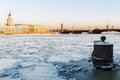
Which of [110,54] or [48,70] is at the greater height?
[110,54]

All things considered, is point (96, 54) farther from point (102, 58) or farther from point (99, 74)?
point (99, 74)

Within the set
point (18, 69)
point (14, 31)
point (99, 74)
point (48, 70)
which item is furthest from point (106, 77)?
point (14, 31)

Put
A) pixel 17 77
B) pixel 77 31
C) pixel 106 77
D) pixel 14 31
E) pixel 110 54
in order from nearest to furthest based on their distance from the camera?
pixel 106 77 → pixel 17 77 → pixel 110 54 → pixel 77 31 → pixel 14 31

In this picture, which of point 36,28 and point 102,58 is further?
point 36,28

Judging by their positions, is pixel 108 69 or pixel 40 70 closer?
pixel 108 69

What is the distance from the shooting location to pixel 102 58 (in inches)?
331

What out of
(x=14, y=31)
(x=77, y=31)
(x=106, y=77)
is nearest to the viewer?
(x=106, y=77)

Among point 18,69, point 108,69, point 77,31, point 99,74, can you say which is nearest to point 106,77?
point 99,74

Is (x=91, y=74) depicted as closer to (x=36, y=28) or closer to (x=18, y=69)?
(x=18, y=69)

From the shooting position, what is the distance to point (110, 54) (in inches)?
332

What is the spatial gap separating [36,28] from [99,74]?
147418 millimetres

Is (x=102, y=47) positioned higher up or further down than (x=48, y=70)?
higher up

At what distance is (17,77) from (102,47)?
2833 mm

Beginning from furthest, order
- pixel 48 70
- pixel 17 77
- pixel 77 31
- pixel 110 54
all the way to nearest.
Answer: pixel 77 31 → pixel 48 70 → pixel 110 54 → pixel 17 77
